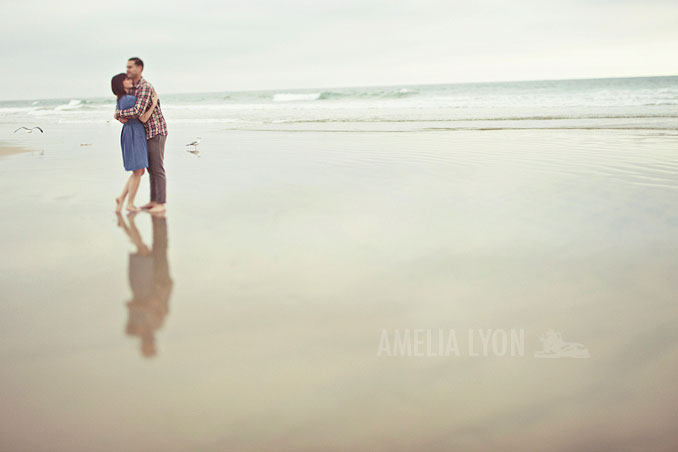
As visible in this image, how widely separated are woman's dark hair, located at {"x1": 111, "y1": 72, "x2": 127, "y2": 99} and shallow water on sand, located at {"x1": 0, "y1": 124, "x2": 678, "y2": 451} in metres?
1.27

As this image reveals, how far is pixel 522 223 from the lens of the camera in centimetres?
443

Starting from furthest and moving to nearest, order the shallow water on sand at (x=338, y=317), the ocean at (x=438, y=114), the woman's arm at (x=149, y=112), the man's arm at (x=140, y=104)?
the ocean at (x=438, y=114)
the woman's arm at (x=149, y=112)
the man's arm at (x=140, y=104)
the shallow water on sand at (x=338, y=317)

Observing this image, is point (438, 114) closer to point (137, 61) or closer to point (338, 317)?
point (137, 61)

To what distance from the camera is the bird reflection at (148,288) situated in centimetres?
255

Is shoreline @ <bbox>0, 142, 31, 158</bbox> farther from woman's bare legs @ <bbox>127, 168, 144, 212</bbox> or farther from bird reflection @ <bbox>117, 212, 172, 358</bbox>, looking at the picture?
bird reflection @ <bbox>117, 212, 172, 358</bbox>

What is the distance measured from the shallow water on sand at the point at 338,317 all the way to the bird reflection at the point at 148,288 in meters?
0.02

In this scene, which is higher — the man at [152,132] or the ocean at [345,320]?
the man at [152,132]

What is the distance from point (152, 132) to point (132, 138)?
215 mm

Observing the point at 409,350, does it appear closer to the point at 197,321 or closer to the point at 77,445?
the point at 197,321

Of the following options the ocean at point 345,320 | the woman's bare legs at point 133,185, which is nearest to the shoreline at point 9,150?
the ocean at point 345,320

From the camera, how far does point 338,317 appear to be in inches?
105

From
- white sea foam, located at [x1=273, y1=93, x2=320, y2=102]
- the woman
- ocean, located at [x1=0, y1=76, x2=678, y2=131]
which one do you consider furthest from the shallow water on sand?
white sea foam, located at [x1=273, y1=93, x2=320, y2=102]

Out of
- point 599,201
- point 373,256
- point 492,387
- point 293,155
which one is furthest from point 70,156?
point 492,387

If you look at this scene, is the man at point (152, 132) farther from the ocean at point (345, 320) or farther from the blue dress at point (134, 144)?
the ocean at point (345, 320)
